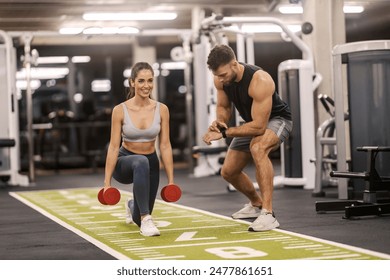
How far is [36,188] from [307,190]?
334cm

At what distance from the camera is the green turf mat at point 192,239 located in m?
3.44

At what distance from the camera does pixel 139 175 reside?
399 centimetres

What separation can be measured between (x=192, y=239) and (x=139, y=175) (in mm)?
463

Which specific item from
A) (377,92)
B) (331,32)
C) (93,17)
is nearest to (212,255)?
(377,92)

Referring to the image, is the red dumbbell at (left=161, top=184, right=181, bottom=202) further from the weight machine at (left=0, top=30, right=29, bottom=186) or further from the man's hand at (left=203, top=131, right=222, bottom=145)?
the weight machine at (left=0, top=30, right=29, bottom=186)

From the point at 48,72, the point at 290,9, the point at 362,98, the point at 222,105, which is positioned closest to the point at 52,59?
the point at 48,72

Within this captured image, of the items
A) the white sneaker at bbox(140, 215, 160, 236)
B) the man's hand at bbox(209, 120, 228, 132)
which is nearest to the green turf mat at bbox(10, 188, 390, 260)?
the white sneaker at bbox(140, 215, 160, 236)

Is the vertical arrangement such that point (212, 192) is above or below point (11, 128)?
below

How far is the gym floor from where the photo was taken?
12.2 feet

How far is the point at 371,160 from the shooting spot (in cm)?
491

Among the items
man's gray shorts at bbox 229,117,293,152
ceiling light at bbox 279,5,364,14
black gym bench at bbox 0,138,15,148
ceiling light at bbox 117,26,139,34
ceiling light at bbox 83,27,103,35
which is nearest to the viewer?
man's gray shorts at bbox 229,117,293,152

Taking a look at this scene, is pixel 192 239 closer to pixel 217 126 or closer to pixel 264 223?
pixel 264 223

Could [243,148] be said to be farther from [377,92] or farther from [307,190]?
[307,190]

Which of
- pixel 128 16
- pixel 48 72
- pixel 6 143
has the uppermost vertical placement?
pixel 128 16
